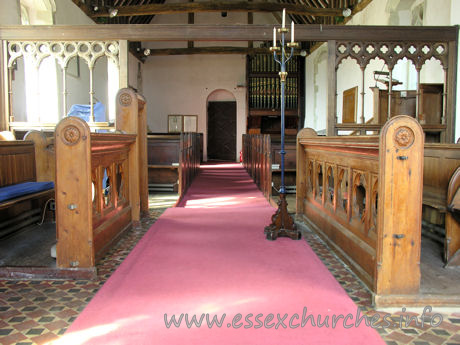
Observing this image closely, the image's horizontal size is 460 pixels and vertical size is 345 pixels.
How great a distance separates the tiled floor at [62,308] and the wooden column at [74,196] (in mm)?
167

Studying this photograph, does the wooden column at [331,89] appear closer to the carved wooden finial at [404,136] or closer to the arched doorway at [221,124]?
the carved wooden finial at [404,136]

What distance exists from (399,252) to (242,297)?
→ 32.0 inches

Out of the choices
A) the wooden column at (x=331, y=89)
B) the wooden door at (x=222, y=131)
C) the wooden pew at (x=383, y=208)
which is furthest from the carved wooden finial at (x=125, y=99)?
the wooden door at (x=222, y=131)

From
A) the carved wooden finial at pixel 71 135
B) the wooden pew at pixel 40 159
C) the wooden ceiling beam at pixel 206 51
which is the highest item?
the wooden ceiling beam at pixel 206 51

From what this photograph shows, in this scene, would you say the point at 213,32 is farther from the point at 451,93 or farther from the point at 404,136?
the point at 404,136

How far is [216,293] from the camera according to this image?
2.10 meters

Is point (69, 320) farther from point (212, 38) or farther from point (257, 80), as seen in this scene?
point (257, 80)

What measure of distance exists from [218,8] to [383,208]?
411 inches

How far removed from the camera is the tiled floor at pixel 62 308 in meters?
1.68

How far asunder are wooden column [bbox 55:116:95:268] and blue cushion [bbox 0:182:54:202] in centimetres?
67

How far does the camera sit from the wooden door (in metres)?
14.8

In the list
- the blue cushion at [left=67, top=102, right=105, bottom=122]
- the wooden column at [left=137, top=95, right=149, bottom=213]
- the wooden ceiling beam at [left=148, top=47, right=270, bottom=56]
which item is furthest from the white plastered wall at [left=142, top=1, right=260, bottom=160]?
the wooden column at [left=137, top=95, right=149, bottom=213]

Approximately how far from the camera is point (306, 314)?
6.09 feet

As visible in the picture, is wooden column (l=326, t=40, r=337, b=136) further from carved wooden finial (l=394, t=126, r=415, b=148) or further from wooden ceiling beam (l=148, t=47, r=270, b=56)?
wooden ceiling beam (l=148, t=47, r=270, b=56)
